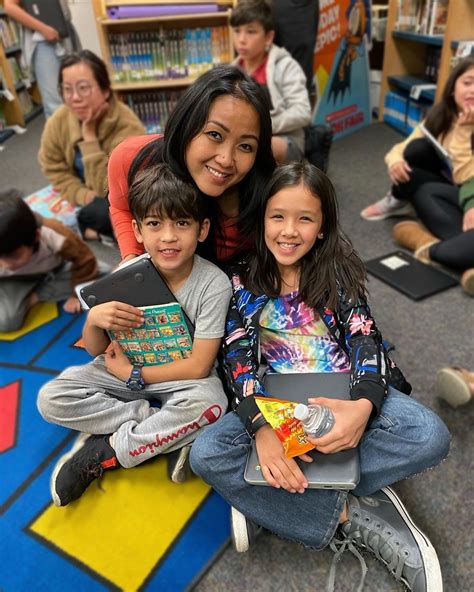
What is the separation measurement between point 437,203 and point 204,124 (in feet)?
4.40

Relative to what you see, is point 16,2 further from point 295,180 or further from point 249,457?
point 249,457

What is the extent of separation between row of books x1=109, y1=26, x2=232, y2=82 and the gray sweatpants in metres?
2.20

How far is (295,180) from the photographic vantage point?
2.99ft

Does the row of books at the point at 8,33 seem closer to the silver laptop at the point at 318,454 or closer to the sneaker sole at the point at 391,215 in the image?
the sneaker sole at the point at 391,215

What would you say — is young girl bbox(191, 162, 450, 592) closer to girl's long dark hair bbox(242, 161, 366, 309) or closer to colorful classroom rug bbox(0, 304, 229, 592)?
girl's long dark hair bbox(242, 161, 366, 309)

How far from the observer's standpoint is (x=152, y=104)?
291 centimetres

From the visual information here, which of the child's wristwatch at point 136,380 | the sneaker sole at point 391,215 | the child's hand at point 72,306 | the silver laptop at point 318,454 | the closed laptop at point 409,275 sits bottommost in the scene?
the sneaker sole at point 391,215

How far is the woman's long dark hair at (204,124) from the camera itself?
90cm

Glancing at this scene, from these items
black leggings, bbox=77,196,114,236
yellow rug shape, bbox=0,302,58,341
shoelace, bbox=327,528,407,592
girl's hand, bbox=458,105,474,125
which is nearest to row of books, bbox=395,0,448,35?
girl's hand, bbox=458,105,474,125

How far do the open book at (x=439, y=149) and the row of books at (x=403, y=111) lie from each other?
1.15 meters

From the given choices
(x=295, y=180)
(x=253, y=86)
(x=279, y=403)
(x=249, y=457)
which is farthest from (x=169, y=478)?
(x=253, y=86)

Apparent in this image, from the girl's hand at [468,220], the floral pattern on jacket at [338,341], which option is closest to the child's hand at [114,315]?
the floral pattern on jacket at [338,341]

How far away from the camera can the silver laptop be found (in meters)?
0.81

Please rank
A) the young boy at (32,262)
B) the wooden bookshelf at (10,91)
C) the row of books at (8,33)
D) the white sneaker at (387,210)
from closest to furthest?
the young boy at (32,262) → the white sneaker at (387,210) → the wooden bookshelf at (10,91) → the row of books at (8,33)
